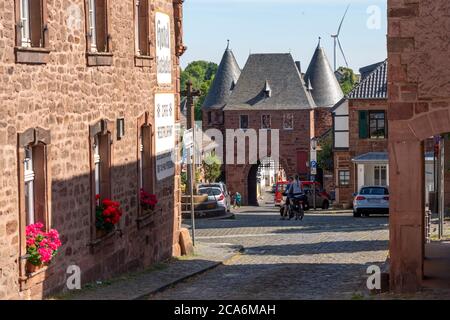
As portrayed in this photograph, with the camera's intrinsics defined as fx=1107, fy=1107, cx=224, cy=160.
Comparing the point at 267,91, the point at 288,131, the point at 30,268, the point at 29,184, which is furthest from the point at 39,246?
the point at 267,91

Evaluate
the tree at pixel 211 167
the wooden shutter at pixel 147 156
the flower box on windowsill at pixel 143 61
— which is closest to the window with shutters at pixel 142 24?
the flower box on windowsill at pixel 143 61

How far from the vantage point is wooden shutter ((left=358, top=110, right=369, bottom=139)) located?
188ft

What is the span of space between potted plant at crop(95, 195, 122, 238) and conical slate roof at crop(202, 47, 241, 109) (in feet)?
246

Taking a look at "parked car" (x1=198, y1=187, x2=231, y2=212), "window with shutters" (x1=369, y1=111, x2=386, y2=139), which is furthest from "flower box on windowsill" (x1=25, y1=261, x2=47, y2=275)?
"window with shutters" (x1=369, y1=111, x2=386, y2=139)

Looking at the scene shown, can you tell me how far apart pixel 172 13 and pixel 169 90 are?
64.7 inches

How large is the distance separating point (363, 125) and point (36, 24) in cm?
4465

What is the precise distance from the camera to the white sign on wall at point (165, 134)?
22281 millimetres

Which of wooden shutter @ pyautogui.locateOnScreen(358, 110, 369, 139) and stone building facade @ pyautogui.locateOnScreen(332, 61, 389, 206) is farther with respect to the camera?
wooden shutter @ pyautogui.locateOnScreen(358, 110, 369, 139)

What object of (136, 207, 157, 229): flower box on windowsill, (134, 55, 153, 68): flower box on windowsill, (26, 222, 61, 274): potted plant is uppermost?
(134, 55, 153, 68): flower box on windowsill

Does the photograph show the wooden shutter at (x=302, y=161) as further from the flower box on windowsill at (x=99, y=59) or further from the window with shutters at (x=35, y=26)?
the window with shutters at (x=35, y=26)

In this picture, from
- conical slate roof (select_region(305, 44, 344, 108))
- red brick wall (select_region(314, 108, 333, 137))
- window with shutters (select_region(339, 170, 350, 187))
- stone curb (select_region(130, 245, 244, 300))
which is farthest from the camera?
conical slate roof (select_region(305, 44, 344, 108))

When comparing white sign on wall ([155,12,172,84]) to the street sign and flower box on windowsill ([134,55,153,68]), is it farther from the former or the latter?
the street sign

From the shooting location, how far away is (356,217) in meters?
39.8
